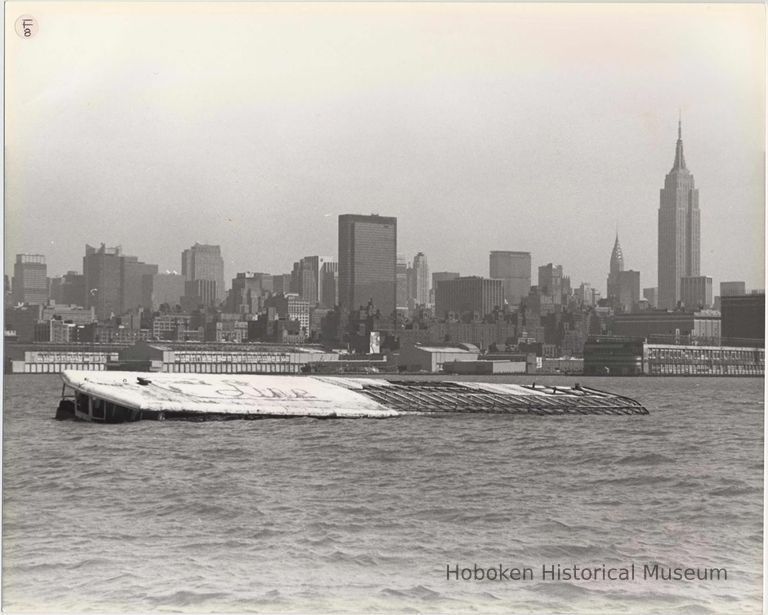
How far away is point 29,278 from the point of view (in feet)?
36.6

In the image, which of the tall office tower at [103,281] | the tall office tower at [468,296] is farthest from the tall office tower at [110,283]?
the tall office tower at [468,296]

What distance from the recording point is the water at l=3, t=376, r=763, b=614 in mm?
8445

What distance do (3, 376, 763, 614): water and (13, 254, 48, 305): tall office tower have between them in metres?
1.12

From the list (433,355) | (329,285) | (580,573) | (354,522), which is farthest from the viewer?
(433,355)

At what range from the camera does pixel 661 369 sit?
2533 cm

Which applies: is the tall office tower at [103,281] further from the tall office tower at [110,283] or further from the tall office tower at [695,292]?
the tall office tower at [695,292]

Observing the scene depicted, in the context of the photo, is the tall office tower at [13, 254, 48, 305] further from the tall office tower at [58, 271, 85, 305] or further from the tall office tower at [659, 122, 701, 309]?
the tall office tower at [659, 122, 701, 309]

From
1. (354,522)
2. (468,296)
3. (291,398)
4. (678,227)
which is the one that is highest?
(678,227)

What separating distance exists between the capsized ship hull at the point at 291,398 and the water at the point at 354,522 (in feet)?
5.03

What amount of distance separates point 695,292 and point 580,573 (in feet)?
23.4

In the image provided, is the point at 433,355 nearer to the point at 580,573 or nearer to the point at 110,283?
the point at 110,283

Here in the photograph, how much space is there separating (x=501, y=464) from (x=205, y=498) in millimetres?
4151

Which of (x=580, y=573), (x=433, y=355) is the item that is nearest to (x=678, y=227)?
(x=580, y=573)

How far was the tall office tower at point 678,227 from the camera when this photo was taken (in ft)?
36.7
